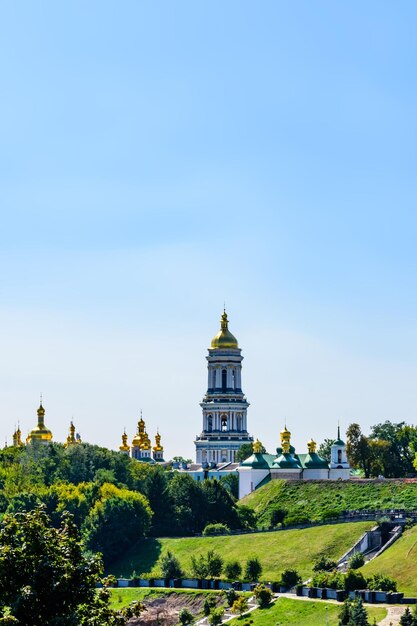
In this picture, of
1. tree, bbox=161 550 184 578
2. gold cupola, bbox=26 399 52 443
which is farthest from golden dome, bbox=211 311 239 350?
tree, bbox=161 550 184 578

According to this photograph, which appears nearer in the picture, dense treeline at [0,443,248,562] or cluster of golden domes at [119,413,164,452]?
dense treeline at [0,443,248,562]

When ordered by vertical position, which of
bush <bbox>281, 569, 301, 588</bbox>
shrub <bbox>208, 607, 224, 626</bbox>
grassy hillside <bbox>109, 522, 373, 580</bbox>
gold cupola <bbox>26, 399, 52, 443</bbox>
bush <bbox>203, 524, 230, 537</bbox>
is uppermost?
gold cupola <bbox>26, 399, 52, 443</bbox>

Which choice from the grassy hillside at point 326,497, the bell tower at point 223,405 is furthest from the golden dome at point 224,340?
the grassy hillside at point 326,497

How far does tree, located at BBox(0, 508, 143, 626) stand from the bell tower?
10916 centimetres

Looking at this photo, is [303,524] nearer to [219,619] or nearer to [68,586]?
Result: [219,619]

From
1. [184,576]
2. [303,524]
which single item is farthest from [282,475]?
[184,576]

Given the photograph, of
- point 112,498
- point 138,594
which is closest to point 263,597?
point 138,594

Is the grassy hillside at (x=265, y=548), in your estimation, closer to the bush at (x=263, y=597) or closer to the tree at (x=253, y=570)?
the tree at (x=253, y=570)

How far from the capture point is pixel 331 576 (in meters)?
72.8

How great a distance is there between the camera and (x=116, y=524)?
96688 millimetres

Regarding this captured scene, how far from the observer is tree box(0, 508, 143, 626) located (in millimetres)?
36094

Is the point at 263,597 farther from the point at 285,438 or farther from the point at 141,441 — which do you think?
the point at 141,441

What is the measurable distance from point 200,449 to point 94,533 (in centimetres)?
5106

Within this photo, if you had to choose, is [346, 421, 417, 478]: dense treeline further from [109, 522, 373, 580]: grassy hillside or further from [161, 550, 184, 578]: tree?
[161, 550, 184, 578]: tree
